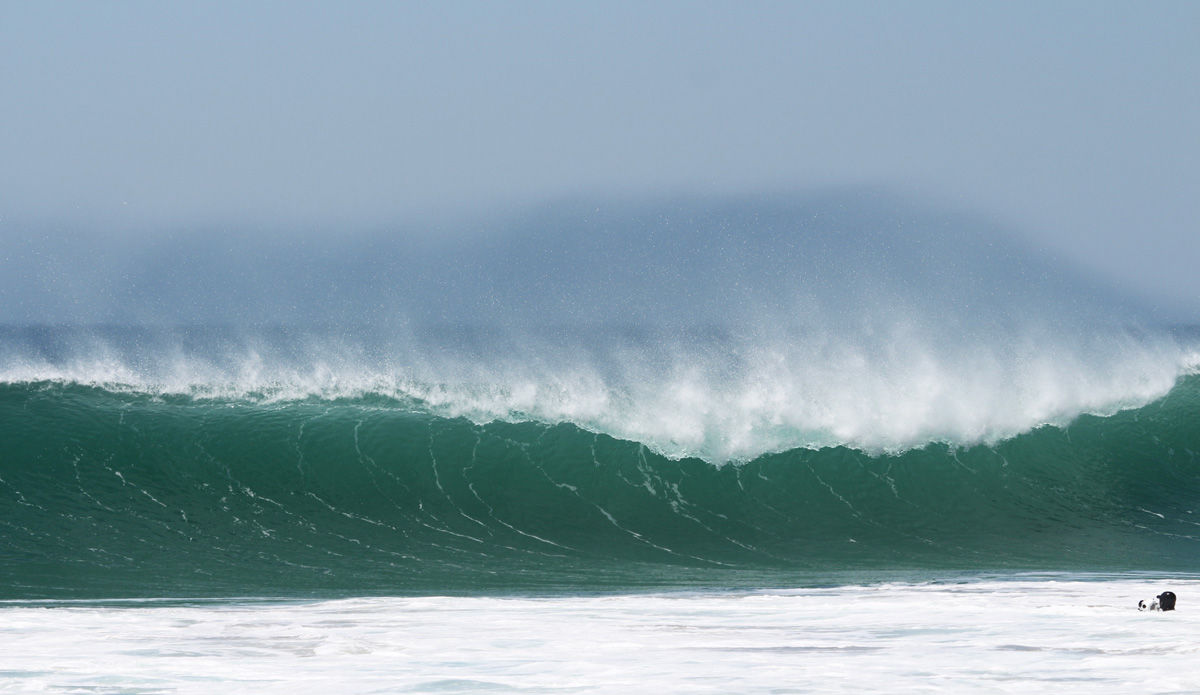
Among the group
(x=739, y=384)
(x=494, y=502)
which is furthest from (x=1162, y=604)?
(x=739, y=384)

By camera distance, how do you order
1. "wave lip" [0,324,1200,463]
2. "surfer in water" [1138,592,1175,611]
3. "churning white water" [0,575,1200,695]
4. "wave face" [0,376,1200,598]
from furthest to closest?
"wave lip" [0,324,1200,463], "wave face" [0,376,1200,598], "surfer in water" [1138,592,1175,611], "churning white water" [0,575,1200,695]

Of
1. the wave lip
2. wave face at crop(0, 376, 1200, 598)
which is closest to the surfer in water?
wave face at crop(0, 376, 1200, 598)

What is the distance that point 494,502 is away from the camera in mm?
11703

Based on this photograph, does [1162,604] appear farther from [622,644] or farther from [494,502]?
[494,502]

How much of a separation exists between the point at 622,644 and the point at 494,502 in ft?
19.8

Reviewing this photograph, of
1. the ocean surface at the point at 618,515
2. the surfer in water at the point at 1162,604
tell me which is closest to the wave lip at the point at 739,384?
the ocean surface at the point at 618,515

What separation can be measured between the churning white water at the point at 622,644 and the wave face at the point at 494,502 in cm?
135

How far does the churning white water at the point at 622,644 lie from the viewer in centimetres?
486

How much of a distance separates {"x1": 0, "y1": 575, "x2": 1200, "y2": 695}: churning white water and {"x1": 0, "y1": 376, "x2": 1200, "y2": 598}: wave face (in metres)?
Result: 1.35

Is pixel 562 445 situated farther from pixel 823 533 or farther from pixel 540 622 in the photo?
pixel 540 622

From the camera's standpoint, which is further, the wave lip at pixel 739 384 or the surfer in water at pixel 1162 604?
the wave lip at pixel 739 384

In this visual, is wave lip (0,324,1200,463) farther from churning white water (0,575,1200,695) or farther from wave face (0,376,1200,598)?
churning white water (0,575,1200,695)

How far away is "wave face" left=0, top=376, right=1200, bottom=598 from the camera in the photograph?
9.34 metres

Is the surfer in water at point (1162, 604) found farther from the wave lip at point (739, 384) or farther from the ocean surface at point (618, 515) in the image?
the wave lip at point (739, 384)
